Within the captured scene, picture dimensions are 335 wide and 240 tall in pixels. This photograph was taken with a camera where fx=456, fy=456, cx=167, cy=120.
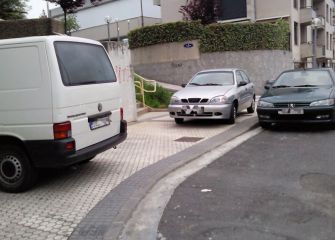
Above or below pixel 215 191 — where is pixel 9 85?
above

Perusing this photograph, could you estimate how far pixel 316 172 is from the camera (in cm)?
666

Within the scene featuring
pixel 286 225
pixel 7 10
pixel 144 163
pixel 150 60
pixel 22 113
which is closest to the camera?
pixel 286 225

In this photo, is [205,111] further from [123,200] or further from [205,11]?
[205,11]

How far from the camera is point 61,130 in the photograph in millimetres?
5566

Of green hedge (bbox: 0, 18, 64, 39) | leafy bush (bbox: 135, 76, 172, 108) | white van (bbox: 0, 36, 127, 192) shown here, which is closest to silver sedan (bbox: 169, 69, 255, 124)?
green hedge (bbox: 0, 18, 64, 39)

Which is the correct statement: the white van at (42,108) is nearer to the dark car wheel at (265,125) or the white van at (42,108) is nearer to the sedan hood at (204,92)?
the sedan hood at (204,92)

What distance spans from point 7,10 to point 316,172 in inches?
503

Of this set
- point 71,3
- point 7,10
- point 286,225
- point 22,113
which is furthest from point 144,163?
point 71,3

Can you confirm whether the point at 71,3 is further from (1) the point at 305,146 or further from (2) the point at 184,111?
(1) the point at 305,146

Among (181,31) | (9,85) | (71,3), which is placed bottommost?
(9,85)

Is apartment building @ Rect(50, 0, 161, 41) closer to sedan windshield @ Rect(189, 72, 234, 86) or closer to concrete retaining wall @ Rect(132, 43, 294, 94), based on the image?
concrete retaining wall @ Rect(132, 43, 294, 94)

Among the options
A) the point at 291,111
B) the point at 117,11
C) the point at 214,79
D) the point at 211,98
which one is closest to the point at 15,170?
the point at 211,98

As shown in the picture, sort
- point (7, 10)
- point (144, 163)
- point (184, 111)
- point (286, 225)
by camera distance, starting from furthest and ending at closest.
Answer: point (7, 10) < point (184, 111) < point (144, 163) < point (286, 225)

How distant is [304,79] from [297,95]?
1239 mm
